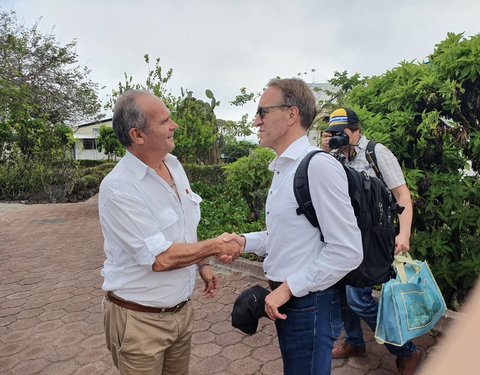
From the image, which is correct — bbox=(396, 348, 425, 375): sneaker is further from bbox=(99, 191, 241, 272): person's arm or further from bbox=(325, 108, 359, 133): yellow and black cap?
bbox=(99, 191, 241, 272): person's arm

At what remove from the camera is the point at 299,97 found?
1.99 meters

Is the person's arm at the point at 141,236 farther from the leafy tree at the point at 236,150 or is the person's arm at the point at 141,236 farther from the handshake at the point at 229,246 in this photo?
the leafy tree at the point at 236,150

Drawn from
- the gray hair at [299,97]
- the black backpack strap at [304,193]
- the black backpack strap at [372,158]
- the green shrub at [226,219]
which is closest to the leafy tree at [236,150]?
the green shrub at [226,219]

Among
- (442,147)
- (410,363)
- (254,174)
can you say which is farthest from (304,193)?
(254,174)

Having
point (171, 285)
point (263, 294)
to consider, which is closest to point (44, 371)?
point (171, 285)

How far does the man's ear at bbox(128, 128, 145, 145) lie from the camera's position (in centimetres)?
219

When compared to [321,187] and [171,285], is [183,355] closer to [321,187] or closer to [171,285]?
[171,285]

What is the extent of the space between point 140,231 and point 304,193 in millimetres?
889

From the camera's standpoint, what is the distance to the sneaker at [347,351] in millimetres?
3561

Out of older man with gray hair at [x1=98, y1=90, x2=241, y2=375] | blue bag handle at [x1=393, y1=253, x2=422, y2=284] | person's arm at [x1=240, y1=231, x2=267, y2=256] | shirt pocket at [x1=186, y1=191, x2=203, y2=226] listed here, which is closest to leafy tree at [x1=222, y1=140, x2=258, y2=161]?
blue bag handle at [x1=393, y1=253, x2=422, y2=284]

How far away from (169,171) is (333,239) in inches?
48.1

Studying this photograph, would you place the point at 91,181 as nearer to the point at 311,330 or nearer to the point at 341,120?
the point at 341,120

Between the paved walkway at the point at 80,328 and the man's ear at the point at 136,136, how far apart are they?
7.73 feet

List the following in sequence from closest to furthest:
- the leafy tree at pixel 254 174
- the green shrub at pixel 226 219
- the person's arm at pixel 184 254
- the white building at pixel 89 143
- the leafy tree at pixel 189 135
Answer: the person's arm at pixel 184 254
the leafy tree at pixel 254 174
the green shrub at pixel 226 219
the leafy tree at pixel 189 135
the white building at pixel 89 143
